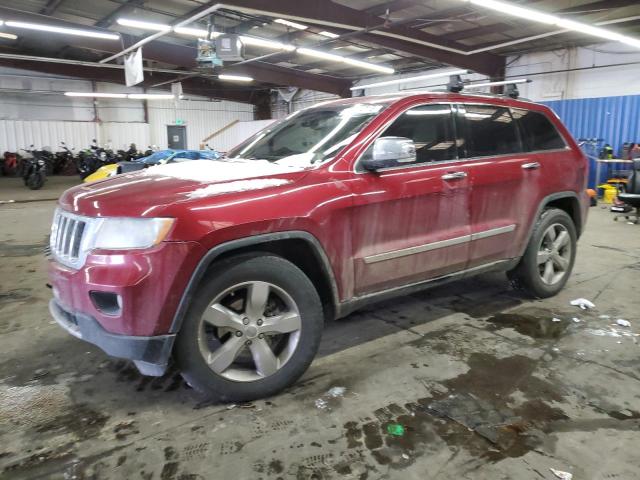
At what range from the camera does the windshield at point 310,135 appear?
2857 millimetres

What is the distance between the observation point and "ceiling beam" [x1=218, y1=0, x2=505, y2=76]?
8727mm

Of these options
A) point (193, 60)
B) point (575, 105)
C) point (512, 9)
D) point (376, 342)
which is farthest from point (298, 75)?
point (376, 342)

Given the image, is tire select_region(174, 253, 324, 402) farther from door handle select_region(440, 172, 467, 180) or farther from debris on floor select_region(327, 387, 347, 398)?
door handle select_region(440, 172, 467, 180)

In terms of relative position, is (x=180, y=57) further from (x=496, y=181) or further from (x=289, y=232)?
(x=289, y=232)

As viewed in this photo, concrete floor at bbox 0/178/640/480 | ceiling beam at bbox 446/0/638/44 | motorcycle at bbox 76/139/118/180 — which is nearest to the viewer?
concrete floor at bbox 0/178/640/480

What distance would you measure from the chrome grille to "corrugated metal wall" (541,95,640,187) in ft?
41.9

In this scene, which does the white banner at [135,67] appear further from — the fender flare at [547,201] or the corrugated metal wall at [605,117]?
the corrugated metal wall at [605,117]

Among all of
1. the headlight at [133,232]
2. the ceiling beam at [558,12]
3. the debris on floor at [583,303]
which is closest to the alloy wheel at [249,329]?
the headlight at [133,232]

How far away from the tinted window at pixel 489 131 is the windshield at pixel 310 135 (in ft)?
2.58

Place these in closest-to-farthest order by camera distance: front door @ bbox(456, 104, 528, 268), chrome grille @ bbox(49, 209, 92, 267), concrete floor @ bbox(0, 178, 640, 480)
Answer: concrete floor @ bbox(0, 178, 640, 480) < chrome grille @ bbox(49, 209, 92, 267) < front door @ bbox(456, 104, 528, 268)

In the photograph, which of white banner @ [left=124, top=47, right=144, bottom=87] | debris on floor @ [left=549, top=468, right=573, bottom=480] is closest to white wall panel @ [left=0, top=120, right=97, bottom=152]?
white banner @ [left=124, top=47, right=144, bottom=87]

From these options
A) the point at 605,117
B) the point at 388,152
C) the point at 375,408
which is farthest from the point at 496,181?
the point at 605,117

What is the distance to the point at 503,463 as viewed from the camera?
198 centimetres

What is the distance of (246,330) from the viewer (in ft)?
7.82
